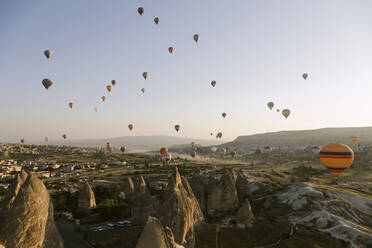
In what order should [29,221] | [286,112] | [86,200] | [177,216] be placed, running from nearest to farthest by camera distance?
1. [29,221]
2. [177,216]
3. [86,200]
4. [286,112]

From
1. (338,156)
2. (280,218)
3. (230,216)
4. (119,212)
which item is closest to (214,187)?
(230,216)

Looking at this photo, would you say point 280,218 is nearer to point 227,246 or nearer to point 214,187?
point 214,187

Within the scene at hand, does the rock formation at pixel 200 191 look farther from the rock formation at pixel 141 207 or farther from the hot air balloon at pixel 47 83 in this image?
the hot air balloon at pixel 47 83

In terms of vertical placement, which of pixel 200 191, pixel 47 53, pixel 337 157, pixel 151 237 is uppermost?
pixel 47 53

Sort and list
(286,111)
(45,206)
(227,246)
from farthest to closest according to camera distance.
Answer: (286,111) → (227,246) → (45,206)

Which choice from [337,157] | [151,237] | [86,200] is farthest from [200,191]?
[151,237]

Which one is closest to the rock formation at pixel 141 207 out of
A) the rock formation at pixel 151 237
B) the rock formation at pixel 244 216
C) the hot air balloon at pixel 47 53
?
the rock formation at pixel 244 216

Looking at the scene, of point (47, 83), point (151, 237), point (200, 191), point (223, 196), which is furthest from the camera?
point (47, 83)

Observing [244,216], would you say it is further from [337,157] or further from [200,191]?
[337,157]
